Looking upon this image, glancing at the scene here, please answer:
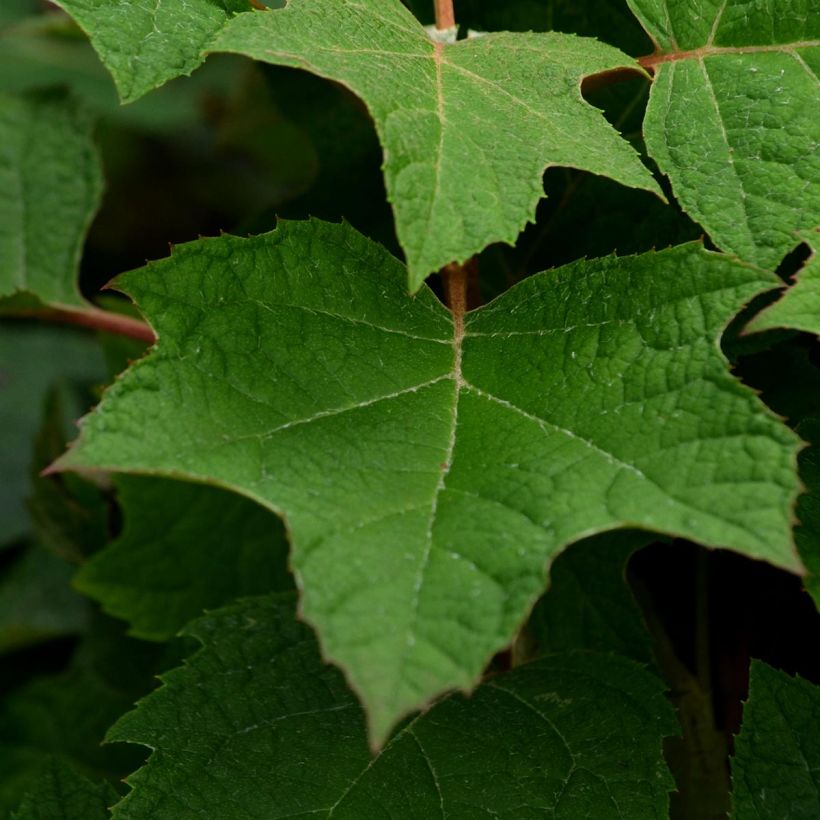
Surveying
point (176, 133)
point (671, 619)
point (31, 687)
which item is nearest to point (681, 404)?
point (671, 619)

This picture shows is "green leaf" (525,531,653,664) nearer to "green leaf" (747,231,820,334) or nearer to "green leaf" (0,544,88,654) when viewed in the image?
"green leaf" (747,231,820,334)

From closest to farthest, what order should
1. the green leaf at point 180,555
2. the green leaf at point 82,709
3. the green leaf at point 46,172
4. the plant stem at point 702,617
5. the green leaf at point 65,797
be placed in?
the green leaf at point 65,797, the plant stem at point 702,617, the green leaf at point 180,555, the green leaf at point 82,709, the green leaf at point 46,172

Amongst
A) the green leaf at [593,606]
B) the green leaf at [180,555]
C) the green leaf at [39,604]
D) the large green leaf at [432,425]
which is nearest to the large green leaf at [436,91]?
the large green leaf at [432,425]

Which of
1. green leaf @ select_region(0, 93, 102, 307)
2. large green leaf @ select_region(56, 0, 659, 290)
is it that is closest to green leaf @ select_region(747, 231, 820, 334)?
large green leaf @ select_region(56, 0, 659, 290)

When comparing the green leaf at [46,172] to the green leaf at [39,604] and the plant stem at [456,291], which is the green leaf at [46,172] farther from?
the plant stem at [456,291]

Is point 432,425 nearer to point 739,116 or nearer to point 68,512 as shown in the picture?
point 739,116

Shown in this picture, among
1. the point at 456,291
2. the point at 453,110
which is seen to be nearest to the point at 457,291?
the point at 456,291

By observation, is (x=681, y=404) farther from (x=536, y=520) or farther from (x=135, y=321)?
(x=135, y=321)
